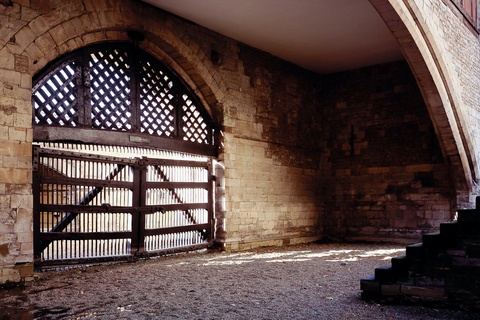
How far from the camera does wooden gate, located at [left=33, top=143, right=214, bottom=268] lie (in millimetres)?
6211

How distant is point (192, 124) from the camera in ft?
27.8

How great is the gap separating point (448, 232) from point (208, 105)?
5.57 meters

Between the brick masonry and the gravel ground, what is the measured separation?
1.03 m

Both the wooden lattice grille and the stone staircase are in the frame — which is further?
→ the wooden lattice grille

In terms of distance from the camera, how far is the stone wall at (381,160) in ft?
32.6

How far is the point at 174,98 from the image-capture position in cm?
818

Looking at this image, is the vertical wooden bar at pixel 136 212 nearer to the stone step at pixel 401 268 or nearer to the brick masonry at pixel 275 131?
the brick masonry at pixel 275 131

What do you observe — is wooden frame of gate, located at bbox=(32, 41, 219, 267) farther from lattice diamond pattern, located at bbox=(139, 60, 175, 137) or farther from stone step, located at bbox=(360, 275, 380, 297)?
stone step, located at bbox=(360, 275, 380, 297)

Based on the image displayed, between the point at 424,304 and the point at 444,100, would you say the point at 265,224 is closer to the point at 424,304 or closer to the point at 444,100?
the point at 444,100

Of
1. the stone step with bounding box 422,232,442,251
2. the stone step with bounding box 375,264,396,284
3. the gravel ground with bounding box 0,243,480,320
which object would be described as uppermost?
the stone step with bounding box 422,232,442,251

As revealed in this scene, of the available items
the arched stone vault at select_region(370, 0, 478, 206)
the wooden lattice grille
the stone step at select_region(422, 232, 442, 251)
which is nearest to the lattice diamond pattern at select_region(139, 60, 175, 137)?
the wooden lattice grille

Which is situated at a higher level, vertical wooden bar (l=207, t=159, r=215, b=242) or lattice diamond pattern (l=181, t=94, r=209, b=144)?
lattice diamond pattern (l=181, t=94, r=209, b=144)

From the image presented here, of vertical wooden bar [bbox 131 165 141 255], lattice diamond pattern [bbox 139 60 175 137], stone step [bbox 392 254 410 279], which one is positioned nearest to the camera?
stone step [bbox 392 254 410 279]

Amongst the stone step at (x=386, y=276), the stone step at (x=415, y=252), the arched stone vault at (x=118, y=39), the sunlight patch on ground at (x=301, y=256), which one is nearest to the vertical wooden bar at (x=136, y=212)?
the sunlight patch on ground at (x=301, y=256)
